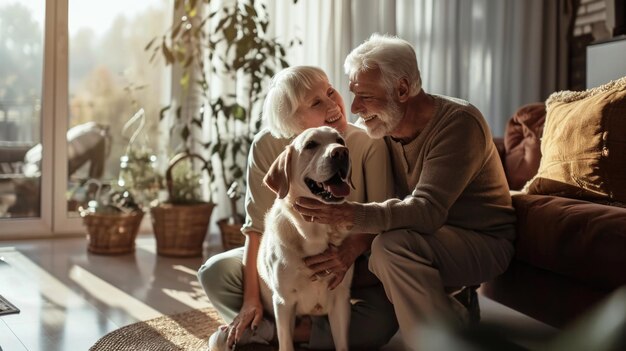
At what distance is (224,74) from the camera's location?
13.8 feet

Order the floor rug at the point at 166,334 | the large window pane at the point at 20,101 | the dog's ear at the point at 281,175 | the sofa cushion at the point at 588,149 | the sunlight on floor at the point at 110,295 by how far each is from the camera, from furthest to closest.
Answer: the large window pane at the point at 20,101 < the sunlight on floor at the point at 110,295 < the floor rug at the point at 166,334 < the sofa cushion at the point at 588,149 < the dog's ear at the point at 281,175

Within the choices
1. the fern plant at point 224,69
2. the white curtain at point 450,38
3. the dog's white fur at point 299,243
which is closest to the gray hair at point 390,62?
the dog's white fur at point 299,243

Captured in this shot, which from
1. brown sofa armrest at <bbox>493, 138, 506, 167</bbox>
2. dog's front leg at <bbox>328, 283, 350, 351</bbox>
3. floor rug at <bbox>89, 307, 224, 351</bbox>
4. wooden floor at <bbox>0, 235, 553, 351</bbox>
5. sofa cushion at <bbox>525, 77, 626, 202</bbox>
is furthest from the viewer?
brown sofa armrest at <bbox>493, 138, 506, 167</bbox>

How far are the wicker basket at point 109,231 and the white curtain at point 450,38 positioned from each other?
1.45 meters

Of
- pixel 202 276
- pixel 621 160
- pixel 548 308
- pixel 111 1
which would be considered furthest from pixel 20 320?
pixel 111 1

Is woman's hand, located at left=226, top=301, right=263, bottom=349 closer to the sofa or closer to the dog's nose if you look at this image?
the dog's nose

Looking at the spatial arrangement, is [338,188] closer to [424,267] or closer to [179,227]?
[424,267]

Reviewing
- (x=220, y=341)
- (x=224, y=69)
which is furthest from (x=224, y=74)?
(x=220, y=341)

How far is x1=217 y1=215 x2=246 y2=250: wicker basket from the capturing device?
3826 mm

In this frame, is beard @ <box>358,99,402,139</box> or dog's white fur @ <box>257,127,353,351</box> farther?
beard @ <box>358,99,402,139</box>

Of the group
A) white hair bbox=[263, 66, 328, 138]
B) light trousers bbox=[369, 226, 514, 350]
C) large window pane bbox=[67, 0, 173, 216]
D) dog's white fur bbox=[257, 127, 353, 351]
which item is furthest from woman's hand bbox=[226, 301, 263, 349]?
large window pane bbox=[67, 0, 173, 216]

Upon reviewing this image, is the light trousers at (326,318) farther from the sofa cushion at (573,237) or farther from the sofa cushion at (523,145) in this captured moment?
the sofa cushion at (523,145)

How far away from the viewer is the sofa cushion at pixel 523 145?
2.63 m

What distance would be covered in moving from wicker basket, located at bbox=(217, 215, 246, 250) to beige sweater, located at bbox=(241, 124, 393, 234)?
1666 mm
